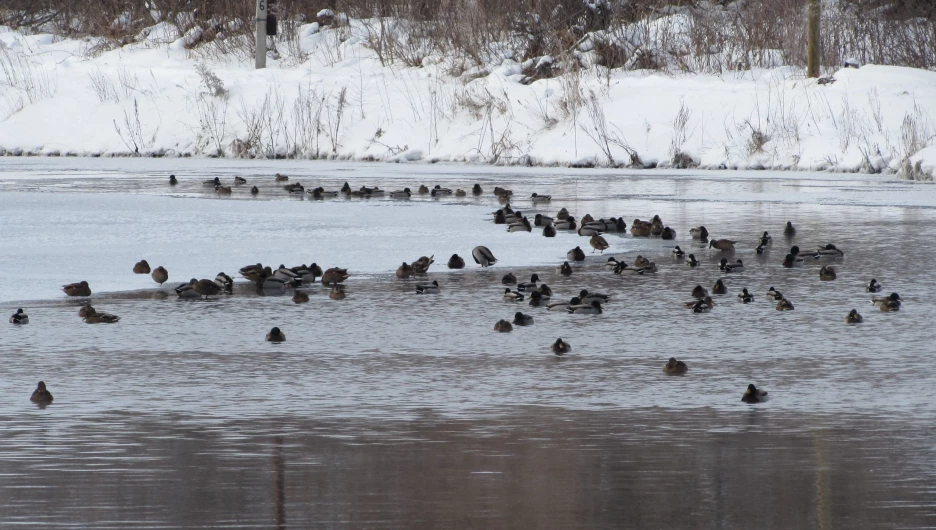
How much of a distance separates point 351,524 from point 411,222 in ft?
34.4

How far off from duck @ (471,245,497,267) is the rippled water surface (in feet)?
0.79

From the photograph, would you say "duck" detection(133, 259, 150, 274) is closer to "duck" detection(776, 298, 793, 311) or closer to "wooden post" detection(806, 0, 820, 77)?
"duck" detection(776, 298, 793, 311)

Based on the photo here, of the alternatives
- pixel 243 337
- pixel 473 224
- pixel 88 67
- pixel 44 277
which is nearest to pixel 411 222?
pixel 473 224

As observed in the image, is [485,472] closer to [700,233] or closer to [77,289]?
[77,289]

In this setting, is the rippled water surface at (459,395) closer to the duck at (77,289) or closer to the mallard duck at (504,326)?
the mallard duck at (504,326)

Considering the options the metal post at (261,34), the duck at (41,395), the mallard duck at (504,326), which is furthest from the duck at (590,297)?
the metal post at (261,34)

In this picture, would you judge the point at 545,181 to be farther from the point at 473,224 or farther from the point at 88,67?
the point at 88,67

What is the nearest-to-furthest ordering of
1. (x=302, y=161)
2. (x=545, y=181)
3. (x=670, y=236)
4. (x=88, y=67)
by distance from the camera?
1. (x=670, y=236)
2. (x=545, y=181)
3. (x=302, y=161)
4. (x=88, y=67)

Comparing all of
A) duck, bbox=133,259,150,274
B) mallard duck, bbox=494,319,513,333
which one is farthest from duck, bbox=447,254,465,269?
mallard duck, bbox=494,319,513,333

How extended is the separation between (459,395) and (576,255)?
560 cm

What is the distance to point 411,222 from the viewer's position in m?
14.9

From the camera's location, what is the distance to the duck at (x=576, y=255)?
12062 millimetres

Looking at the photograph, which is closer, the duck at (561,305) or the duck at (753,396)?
the duck at (753,396)

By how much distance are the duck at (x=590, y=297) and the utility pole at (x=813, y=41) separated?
672 inches
